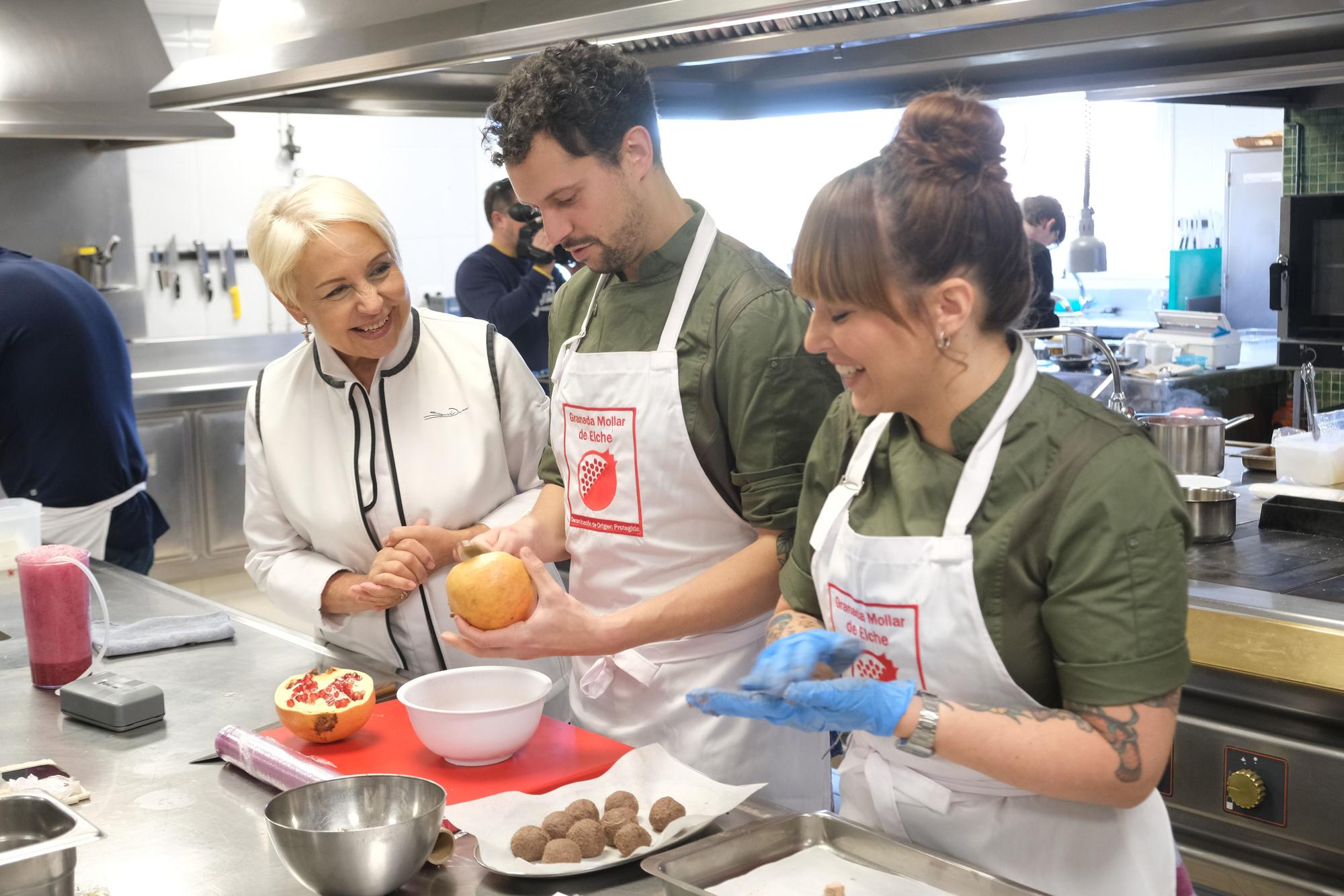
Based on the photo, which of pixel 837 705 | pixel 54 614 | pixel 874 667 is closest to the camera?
pixel 837 705

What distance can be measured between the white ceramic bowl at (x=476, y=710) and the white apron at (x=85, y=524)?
2026mm

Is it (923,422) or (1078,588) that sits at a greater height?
(923,422)

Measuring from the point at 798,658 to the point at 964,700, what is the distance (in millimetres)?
213

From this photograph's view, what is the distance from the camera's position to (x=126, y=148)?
6.13 metres

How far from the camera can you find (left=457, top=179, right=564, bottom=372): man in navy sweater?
461cm

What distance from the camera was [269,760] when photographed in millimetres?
1572

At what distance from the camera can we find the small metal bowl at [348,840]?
1.21m

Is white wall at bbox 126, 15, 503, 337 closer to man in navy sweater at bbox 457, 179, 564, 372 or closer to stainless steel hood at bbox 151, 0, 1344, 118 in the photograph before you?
man in navy sweater at bbox 457, 179, 564, 372

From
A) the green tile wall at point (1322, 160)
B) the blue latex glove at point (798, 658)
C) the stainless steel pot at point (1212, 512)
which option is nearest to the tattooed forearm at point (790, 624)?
the blue latex glove at point (798, 658)

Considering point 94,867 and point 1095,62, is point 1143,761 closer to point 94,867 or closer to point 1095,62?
point 94,867

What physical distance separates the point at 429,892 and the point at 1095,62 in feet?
6.28

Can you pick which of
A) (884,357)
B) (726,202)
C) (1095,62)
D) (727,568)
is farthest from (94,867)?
(726,202)

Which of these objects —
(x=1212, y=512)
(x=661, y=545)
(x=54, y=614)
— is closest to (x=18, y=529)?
(x=54, y=614)

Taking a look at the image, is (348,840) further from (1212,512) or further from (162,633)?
(1212,512)
